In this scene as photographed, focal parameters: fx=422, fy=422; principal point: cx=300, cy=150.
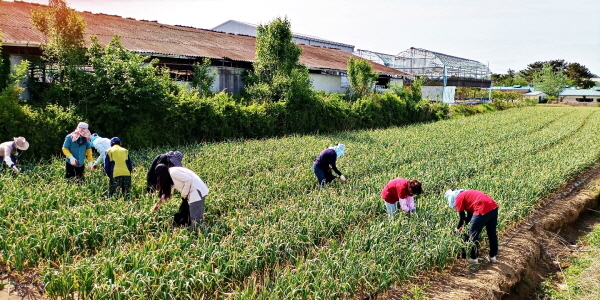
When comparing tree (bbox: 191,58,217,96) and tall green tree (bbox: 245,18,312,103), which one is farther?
tall green tree (bbox: 245,18,312,103)

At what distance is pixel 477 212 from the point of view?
5887 mm

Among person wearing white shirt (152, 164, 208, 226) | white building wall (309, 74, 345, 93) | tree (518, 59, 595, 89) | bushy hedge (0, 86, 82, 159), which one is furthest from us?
tree (518, 59, 595, 89)

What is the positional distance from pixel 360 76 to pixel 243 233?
2124cm

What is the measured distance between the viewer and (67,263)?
5207 mm

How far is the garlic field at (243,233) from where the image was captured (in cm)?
477

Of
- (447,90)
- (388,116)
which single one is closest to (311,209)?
(388,116)

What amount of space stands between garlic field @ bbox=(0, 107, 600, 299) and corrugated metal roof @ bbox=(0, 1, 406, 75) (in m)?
8.37

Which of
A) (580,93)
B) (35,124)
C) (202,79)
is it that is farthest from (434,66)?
(580,93)

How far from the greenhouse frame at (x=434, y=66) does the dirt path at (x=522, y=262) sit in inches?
1192

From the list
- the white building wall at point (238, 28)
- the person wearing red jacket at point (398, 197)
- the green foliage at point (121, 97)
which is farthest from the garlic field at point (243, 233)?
the white building wall at point (238, 28)

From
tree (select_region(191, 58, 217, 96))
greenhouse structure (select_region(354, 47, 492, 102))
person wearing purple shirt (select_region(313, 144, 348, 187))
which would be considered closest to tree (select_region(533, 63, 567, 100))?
greenhouse structure (select_region(354, 47, 492, 102))

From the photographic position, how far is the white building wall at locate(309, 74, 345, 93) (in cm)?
2592

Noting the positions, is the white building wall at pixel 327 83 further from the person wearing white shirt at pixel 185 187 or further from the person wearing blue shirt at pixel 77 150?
the person wearing white shirt at pixel 185 187

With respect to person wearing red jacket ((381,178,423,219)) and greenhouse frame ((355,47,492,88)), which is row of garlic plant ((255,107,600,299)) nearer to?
person wearing red jacket ((381,178,423,219))
